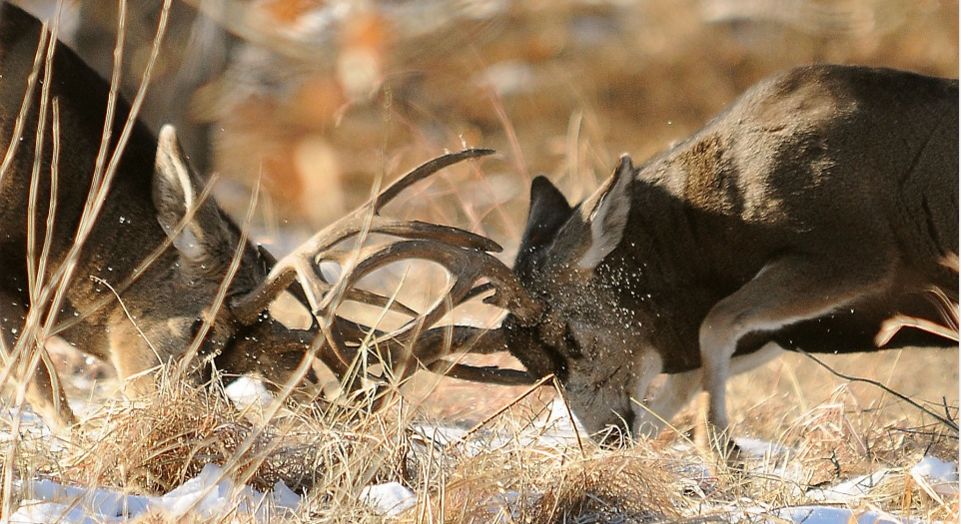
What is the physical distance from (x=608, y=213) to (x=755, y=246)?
64 centimetres

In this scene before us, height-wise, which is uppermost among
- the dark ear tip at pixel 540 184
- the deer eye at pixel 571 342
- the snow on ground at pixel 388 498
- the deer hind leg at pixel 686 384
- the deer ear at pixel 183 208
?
the deer ear at pixel 183 208

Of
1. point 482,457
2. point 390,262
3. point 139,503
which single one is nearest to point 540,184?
point 390,262

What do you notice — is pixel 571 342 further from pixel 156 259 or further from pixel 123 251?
pixel 123 251

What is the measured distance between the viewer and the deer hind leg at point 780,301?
6062 millimetres

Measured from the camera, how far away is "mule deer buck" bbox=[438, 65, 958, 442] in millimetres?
6152

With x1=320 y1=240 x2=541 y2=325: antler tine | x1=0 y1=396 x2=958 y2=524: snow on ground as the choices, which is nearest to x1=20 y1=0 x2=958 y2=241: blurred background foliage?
x1=320 y1=240 x2=541 y2=325: antler tine

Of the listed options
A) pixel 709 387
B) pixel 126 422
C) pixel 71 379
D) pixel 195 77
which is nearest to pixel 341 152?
pixel 195 77

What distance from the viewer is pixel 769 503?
448 cm

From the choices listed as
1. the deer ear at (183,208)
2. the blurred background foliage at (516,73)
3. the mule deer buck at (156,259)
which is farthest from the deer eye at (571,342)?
the blurred background foliage at (516,73)

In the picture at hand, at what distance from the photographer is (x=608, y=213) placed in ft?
20.9

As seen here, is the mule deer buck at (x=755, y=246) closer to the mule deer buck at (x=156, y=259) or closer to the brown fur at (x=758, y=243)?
the brown fur at (x=758, y=243)

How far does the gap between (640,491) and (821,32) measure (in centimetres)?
1156

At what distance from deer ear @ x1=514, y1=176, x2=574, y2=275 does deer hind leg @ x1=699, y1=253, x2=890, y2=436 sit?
0.82 metres

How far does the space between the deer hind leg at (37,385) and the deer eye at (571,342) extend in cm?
206
